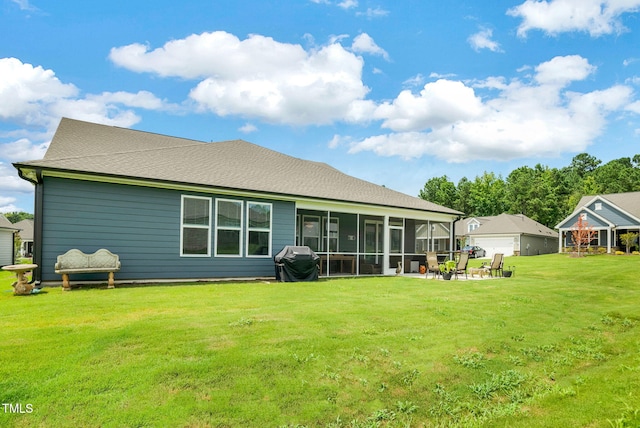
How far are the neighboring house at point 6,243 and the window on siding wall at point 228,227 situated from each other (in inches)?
1071

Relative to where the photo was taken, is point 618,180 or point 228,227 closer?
point 228,227

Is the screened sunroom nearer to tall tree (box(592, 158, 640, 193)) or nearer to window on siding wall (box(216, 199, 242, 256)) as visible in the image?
window on siding wall (box(216, 199, 242, 256))

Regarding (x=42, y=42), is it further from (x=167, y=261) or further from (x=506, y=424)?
(x=506, y=424)

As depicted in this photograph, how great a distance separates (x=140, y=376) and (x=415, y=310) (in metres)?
5.37

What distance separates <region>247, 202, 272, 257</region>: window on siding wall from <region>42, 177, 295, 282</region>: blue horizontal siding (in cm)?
83

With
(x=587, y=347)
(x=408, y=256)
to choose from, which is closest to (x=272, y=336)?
(x=587, y=347)

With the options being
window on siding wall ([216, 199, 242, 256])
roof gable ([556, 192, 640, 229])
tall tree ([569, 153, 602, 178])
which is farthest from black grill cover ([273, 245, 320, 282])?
tall tree ([569, 153, 602, 178])

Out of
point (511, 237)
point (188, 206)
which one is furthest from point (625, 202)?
point (188, 206)

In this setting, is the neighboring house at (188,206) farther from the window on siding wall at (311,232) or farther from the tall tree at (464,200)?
the tall tree at (464,200)

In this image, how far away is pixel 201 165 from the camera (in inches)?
529

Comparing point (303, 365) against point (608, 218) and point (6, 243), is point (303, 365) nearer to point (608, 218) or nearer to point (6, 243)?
point (6, 243)

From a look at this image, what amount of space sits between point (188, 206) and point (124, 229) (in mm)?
1868

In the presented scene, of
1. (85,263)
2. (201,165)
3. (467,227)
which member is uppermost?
(201,165)

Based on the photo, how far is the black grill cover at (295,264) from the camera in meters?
12.4
